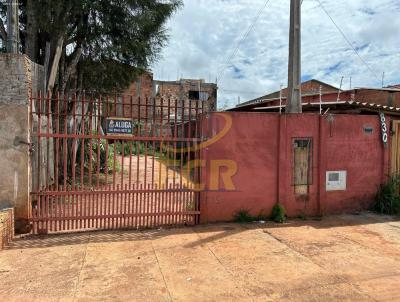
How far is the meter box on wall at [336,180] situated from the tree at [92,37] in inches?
245

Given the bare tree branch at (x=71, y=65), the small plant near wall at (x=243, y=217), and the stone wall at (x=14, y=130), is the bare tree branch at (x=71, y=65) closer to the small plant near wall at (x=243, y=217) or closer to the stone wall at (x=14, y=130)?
the stone wall at (x=14, y=130)

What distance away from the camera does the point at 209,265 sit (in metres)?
4.65

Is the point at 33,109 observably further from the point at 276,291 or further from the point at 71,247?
the point at 276,291

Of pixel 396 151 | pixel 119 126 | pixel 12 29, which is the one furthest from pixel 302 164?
pixel 12 29

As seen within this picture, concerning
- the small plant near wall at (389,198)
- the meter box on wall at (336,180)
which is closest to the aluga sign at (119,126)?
the meter box on wall at (336,180)

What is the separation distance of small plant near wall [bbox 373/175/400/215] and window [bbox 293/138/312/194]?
1.85 meters

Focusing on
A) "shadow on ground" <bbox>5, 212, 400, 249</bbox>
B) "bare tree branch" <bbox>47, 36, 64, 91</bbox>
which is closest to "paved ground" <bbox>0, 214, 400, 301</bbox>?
"shadow on ground" <bbox>5, 212, 400, 249</bbox>

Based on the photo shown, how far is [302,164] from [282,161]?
0.51 meters

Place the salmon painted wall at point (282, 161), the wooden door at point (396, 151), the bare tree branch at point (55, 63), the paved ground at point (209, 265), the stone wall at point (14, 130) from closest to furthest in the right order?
the paved ground at point (209, 265) → the stone wall at point (14, 130) → the salmon painted wall at point (282, 161) → the wooden door at point (396, 151) → the bare tree branch at point (55, 63)

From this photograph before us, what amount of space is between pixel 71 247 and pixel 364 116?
252 inches

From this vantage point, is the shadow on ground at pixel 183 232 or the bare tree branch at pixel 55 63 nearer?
the shadow on ground at pixel 183 232

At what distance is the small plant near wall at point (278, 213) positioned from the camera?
6793 millimetres

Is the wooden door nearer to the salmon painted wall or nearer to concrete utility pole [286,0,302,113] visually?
the salmon painted wall

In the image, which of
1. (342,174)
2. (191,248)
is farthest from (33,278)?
(342,174)
